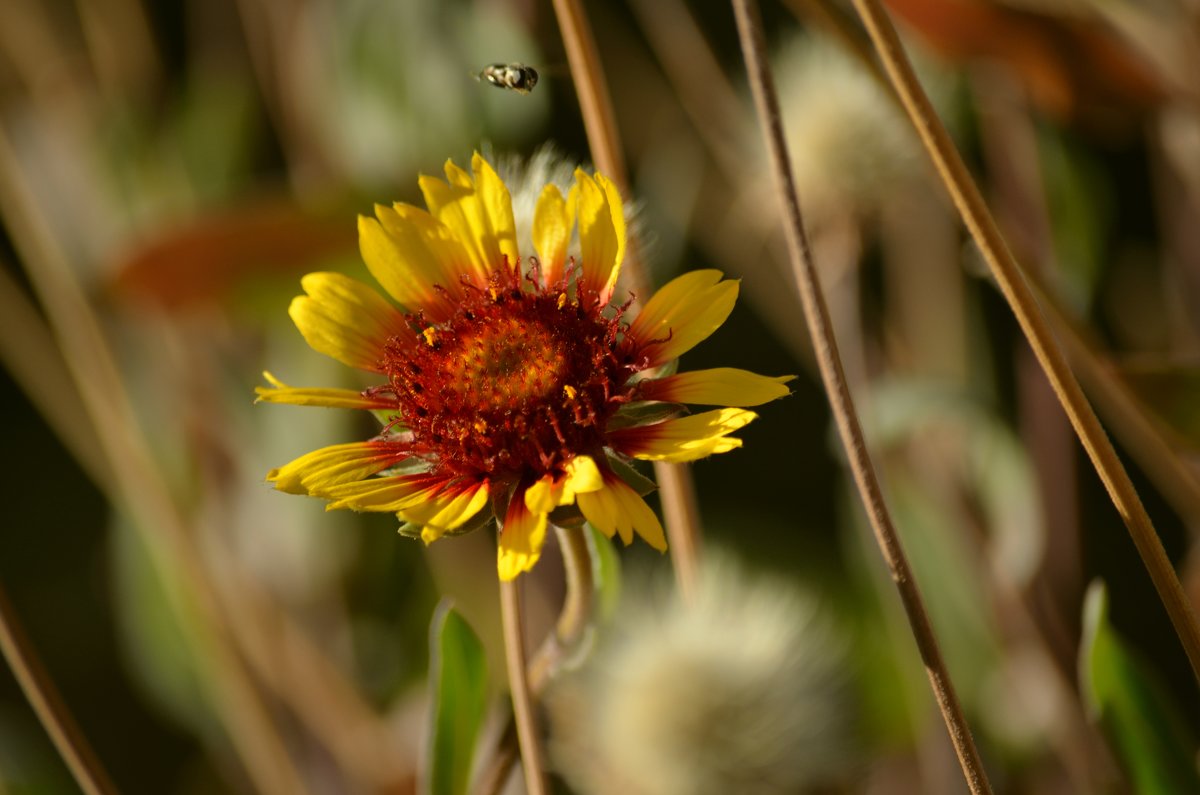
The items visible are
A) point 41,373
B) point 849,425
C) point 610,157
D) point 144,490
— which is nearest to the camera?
point 849,425

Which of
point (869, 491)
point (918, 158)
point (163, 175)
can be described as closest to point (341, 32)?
point (163, 175)

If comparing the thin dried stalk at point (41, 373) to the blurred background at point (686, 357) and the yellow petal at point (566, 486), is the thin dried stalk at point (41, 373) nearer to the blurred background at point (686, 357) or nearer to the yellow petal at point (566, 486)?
the blurred background at point (686, 357)

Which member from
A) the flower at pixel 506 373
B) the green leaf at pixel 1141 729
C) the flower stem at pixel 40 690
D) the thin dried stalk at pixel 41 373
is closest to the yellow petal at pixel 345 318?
the flower at pixel 506 373

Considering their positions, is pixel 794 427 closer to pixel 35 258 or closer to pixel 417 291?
pixel 35 258

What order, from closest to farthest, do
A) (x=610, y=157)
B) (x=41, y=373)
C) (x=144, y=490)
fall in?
(x=610, y=157)
(x=144, y=490)
(x=41, y=373)

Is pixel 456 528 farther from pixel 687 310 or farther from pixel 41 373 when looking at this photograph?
pixel 41 373

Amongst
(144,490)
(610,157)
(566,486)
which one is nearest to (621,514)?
(566,486)

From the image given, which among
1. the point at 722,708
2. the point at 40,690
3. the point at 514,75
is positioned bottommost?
the point at 722,708
